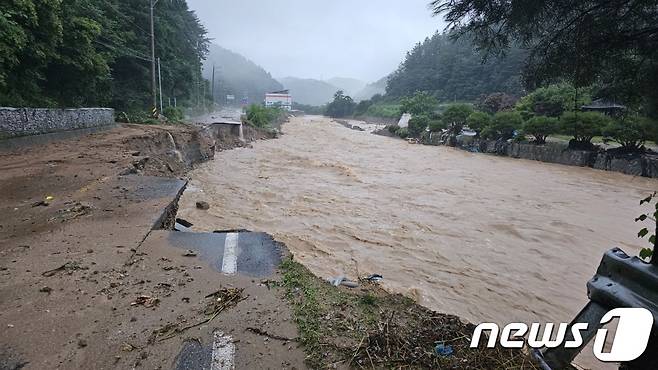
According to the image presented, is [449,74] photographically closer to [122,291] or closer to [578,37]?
[578,37]

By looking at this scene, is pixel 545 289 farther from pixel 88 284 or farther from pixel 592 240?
pixel 88 284

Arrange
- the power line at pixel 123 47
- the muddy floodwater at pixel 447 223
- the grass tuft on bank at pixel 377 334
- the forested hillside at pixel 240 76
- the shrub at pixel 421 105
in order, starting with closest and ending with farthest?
the grass tuft on bank at pixel 377 334
the muddy floodwater at pixel 447 223
the power line at pixel 123 47
the shrub at pixel 421 105
the forested hillside at pixel 240 76

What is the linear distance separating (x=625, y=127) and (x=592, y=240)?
11.0 meters

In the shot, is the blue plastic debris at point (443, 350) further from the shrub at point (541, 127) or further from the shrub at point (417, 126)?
the shrub at point (417, 126)

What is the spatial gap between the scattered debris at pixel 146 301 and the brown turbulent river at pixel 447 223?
320 cm

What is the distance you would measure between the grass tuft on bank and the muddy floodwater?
235cm

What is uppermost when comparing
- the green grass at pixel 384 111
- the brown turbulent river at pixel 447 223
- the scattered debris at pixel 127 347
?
the green grass at pixel 384 111

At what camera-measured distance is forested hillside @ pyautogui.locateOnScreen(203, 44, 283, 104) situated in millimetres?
116800

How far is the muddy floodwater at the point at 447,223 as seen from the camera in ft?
19.6

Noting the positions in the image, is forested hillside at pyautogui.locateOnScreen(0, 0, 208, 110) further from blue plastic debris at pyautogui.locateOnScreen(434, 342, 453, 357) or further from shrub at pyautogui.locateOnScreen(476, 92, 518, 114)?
shrub at pyautogui.locateOnScreen(476, 92, 518, 114)

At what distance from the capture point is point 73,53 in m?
13.2

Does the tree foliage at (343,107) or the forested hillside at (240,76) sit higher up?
the forested hillside at (240,76)

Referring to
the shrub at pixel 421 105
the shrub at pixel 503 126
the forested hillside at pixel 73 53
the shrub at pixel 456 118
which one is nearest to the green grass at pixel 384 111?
the shrub at pixel 421 105

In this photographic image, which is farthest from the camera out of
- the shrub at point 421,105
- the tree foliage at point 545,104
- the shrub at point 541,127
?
the shrub at point 421,105
